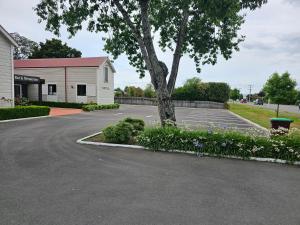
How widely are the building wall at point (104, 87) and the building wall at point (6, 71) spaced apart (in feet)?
45.2

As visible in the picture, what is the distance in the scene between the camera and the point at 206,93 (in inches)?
1853

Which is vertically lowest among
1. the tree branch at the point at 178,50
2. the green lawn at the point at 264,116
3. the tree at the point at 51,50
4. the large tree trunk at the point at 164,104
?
the green lawn at the point at 264,116

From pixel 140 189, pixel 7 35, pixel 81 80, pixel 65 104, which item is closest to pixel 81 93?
pixel 81 80

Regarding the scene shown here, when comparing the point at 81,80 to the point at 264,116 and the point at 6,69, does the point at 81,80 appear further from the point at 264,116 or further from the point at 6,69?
the point at 264,116

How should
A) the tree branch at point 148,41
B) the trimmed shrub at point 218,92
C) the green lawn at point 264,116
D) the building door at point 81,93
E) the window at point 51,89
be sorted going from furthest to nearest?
the trimmed shrub at point 218,92, the window at point 51,89, the building door at point 81,93, the green lawn at point 264,116, the tree branch at point 148,41

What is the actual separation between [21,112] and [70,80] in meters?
15.3

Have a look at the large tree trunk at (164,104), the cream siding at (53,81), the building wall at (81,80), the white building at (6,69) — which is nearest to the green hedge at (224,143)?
the large tree trunk at (164,104)

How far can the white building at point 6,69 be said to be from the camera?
1831 cm

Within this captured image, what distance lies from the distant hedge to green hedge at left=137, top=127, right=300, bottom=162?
38273mm

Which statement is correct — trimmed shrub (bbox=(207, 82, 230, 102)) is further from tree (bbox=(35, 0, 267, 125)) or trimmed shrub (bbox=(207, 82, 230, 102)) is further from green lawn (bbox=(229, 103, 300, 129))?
tree (bbox=(35, 0, 267, 125))

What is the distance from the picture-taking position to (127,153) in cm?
855

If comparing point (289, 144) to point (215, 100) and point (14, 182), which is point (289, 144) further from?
point (215, 100)

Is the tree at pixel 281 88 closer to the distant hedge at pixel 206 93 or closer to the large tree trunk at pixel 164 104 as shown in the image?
the large tree trunk at pixel 164 104

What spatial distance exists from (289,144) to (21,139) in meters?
10.1
